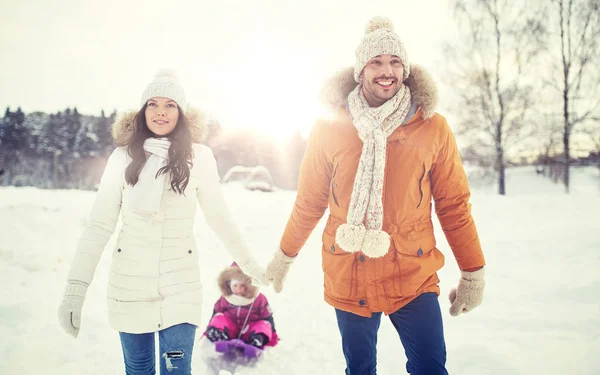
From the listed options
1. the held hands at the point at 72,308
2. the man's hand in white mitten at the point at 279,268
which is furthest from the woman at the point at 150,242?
the man's hand in white mitten at the point at 279,268

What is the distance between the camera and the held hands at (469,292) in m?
1.99

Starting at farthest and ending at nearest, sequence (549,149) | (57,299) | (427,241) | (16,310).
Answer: (549,149), (57,299), (16,310), (427,241)

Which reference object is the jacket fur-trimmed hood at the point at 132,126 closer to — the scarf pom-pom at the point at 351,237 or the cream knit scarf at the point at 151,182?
the cream knit scarf at the point at 151,182

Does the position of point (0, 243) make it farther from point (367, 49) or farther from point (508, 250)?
point (508, 250)

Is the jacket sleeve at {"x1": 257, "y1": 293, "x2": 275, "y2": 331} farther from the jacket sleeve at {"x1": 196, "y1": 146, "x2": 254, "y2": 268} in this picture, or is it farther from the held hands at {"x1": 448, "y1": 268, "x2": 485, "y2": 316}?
the held hands at {"x1": 448, "y1": 268, "x2": 485, "y2": 316}

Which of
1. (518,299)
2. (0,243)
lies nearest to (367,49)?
Answer: (518,299)

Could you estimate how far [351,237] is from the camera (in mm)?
1905

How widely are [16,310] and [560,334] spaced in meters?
5.54

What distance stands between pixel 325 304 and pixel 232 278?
67.2 inches

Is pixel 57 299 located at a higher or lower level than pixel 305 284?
higher

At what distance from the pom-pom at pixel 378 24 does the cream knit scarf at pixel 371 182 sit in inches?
21.2

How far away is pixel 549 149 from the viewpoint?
13.6 m

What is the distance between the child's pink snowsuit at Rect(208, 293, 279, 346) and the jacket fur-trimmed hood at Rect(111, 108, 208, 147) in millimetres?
2084

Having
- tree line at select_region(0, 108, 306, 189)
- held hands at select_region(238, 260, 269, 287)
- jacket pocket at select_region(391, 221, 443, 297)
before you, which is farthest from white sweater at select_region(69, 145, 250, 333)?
tree line at select_region(0, 108, 306, 189)
